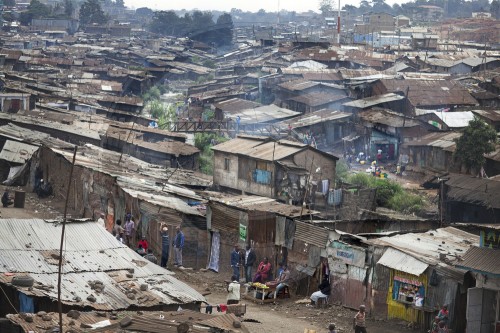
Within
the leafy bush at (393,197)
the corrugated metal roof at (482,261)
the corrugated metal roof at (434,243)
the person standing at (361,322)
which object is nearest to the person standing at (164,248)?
the corrugated metal roof at (434,243)

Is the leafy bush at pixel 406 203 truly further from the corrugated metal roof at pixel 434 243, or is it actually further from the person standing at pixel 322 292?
the person standing at pixel 322 292

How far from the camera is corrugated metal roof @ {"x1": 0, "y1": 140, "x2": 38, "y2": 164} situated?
26.4 metres

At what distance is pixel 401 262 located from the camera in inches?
567

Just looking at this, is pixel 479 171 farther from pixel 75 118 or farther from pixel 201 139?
pixel 75 118

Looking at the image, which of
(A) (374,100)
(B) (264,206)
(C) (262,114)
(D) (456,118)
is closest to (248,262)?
(B) (264,206)

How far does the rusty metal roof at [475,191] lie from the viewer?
2406 cm

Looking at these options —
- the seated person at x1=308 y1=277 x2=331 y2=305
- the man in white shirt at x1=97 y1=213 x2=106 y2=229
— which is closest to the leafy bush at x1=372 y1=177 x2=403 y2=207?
the man in white shirt at x1=97 y1=213 x2=106 y2=229

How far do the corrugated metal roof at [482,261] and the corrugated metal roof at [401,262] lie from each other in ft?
2.30

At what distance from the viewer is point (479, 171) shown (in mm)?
29938

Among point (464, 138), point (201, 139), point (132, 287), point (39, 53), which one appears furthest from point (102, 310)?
point (39, 53)

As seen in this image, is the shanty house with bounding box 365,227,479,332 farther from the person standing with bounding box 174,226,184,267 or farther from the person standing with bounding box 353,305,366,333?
the person standing with bounding box 174,226,184,267

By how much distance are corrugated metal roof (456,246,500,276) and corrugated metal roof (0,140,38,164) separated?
15.5 metres

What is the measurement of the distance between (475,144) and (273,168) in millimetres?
8030

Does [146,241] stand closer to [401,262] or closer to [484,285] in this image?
[401,262]
